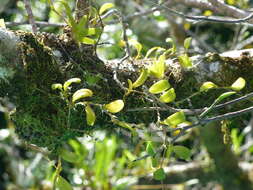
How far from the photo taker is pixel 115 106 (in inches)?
48.3

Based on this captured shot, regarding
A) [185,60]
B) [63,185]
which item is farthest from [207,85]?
[63,185]

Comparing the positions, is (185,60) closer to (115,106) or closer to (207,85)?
(207,85)

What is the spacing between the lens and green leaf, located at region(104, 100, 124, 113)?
4.00ft

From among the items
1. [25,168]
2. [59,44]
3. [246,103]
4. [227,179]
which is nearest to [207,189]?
[227,179]

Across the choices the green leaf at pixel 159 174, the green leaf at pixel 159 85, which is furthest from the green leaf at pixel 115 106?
the green leaf at pixel 159 174

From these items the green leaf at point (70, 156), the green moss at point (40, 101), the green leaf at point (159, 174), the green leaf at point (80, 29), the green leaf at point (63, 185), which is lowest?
the green leaf at point (63, 185)

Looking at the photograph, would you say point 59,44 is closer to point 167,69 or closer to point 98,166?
point 167,69

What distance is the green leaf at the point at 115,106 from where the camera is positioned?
122 cm

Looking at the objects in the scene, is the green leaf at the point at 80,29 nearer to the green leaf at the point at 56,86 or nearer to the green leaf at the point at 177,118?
the green leaf at the point at 56,86

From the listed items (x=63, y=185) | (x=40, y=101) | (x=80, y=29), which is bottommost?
(x=63, y=185)

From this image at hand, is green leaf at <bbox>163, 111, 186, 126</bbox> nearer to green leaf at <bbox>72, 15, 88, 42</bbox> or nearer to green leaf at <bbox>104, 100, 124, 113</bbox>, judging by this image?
green leaf at <bbox>104, 100, 124, 113</bbox>

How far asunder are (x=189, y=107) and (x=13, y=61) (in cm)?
56

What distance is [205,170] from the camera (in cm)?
306

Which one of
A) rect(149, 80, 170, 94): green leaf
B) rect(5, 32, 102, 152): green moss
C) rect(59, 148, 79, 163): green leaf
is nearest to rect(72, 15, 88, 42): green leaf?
rect(5, 32, 102, 152): green moss
